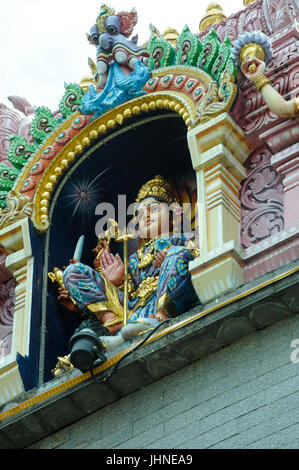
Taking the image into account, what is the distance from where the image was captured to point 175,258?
1330 centimetres

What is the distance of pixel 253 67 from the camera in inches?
539

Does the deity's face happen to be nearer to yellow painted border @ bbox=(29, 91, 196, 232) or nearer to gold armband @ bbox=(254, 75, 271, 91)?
yellow painted border @ bbox=(29, 91, 196, 232)

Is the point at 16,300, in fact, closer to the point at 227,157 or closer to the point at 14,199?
the point at 14,199

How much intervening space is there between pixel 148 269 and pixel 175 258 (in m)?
0.79

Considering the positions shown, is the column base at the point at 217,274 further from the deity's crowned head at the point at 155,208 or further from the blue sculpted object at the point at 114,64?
the blue sculpted object at the point at 114,64

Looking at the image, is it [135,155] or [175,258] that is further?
[135,155]

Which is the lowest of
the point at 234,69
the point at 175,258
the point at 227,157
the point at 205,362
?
the point at 205,362

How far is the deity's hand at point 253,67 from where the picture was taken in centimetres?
1364

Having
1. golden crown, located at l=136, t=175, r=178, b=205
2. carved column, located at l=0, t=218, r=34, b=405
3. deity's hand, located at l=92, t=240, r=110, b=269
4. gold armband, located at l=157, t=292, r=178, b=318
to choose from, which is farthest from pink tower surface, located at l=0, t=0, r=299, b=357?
golden crown, located at l=136, t=175, r=178, b=205

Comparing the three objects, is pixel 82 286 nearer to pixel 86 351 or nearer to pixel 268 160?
pixel 86 351

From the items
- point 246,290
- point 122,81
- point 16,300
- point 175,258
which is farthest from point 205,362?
point 122,81

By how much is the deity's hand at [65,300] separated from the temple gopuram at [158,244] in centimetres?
2

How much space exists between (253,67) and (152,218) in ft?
6.06

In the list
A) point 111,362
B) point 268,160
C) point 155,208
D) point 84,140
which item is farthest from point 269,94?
point 111,362
